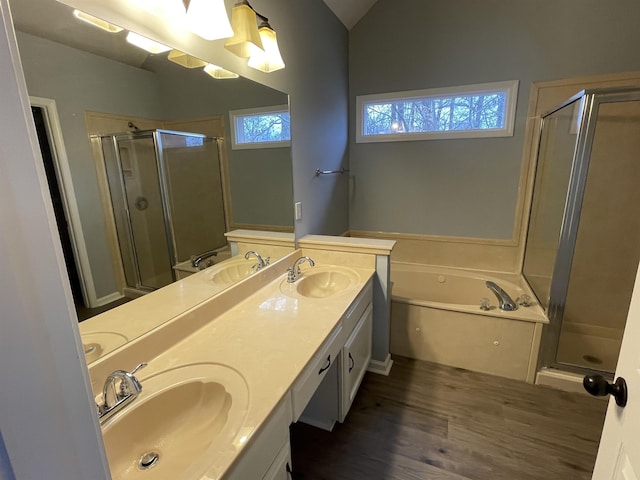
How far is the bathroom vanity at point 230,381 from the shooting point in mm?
799

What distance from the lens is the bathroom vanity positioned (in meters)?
0.80

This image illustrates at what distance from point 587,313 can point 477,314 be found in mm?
1120

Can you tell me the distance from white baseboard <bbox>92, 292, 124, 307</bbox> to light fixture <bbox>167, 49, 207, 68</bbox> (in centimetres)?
87

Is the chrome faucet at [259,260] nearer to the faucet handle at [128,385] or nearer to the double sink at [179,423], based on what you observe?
the double sink at [179,423]

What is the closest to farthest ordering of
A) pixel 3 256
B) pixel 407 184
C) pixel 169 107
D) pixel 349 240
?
pixel 3 256, pixel 169 107, pixel 349 240, pixel 407 184

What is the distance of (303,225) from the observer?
2205 millimetres

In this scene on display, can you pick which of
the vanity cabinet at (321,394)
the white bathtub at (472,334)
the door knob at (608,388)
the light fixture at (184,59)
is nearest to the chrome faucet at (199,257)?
the vanity cabinet at (321,394)

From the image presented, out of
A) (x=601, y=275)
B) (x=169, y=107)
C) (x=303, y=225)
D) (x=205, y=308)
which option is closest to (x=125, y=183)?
(x=169, y=107)

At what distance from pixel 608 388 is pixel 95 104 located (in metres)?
1.53

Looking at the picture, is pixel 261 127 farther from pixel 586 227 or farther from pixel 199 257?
pixel 586 227

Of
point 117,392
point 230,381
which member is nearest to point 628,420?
point 230,381

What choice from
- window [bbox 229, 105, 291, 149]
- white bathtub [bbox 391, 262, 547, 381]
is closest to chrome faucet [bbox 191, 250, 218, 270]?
window [bbox 229, 105, 291, 149]

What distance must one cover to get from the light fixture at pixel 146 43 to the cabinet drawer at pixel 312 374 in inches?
48.6

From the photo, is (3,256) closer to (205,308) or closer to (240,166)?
(205,308)
